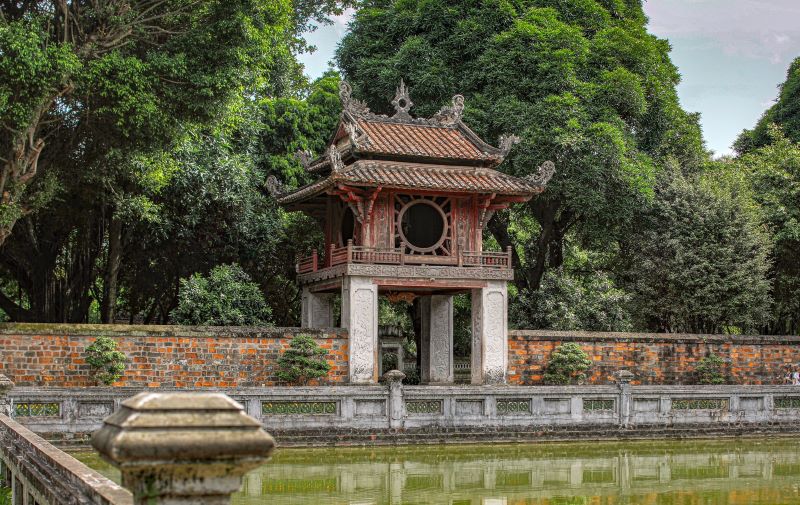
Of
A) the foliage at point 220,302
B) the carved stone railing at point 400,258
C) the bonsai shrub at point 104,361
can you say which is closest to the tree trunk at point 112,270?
the foliage at point 220,302

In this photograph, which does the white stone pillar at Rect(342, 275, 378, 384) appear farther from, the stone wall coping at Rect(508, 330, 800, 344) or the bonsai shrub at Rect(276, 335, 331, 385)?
the stone wall coping at Rect(508, 330, 800, 344)

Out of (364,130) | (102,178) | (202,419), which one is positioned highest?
(364,130)

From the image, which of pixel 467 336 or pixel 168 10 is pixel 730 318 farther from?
pixel 168 10

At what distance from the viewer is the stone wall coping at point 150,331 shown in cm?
2056

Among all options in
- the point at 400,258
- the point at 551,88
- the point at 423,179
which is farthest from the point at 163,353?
the point at 551,88

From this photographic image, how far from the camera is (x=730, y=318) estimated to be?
95.0ft

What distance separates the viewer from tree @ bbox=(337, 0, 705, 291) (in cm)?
2844

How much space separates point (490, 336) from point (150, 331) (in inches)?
315

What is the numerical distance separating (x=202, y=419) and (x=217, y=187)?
78.2 ft

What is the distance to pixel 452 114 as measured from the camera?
2653cm

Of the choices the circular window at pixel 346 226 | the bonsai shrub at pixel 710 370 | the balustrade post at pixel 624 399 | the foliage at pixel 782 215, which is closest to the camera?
the balustrade post at pixel 624 399

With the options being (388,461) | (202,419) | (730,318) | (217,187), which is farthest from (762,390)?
(202,419)

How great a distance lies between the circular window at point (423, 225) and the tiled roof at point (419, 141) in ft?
4.18

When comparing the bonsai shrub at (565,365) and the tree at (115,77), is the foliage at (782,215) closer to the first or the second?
the bonsai shrub at (565,365)
